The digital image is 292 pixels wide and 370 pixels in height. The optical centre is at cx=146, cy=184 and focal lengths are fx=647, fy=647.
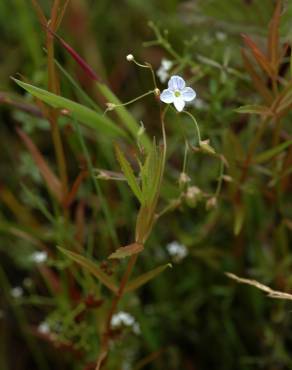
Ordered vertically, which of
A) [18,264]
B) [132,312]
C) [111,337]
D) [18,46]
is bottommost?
[111,337]

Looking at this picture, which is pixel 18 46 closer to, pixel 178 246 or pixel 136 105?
pixel 136 105

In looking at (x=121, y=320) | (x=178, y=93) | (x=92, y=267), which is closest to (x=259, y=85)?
(x=178, y=93)

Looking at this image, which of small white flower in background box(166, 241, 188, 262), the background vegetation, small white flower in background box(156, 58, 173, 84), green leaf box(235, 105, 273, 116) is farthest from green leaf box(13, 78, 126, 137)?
small white flower in background box(166, 241, 188, 262)

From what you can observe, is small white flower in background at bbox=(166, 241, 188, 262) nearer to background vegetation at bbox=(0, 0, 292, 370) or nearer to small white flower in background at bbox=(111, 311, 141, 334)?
background vegetation at bbox=(0, 0, 292, 370)

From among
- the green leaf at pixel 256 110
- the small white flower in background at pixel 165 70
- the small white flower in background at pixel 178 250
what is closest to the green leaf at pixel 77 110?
the small white flower in background at pixel 165 70

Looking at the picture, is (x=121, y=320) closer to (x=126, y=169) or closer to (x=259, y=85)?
(x=126, y=169)

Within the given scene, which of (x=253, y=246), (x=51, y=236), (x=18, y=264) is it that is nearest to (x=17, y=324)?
(x=18, y=264)

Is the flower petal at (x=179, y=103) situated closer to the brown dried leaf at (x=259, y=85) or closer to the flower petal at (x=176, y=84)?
the flower petal at (x=176, y=84)
